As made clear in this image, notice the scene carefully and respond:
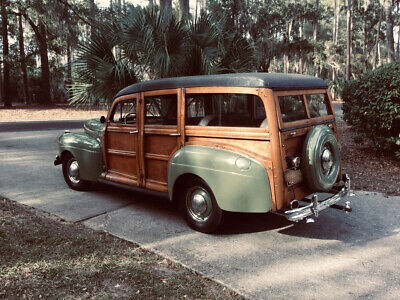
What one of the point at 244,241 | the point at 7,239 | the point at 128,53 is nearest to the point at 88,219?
the point at 7,239

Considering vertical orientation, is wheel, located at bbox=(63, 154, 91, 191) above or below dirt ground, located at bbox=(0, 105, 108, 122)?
below

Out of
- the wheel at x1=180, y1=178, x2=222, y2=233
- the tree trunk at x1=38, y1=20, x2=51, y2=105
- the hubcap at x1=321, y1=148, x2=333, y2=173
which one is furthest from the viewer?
the tree trunk at x1=38, y1=20, x2=51, y2=105

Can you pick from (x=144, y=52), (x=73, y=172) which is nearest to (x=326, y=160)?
(x=73, y=172)

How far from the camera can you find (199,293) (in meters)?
3.16

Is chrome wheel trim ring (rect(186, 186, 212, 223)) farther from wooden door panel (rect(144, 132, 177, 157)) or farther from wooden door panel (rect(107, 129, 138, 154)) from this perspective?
wooden door panel (rect(107, 129, 138, 154))

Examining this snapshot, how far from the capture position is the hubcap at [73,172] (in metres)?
6.29

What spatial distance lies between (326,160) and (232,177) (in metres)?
1.11

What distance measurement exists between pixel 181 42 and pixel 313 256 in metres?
5.96

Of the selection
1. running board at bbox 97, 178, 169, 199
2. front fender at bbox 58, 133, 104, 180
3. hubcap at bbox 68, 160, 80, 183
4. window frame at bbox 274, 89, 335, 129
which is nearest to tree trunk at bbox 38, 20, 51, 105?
hubcap at bbox 68, 160, 80, 183

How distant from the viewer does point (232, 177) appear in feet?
13.1

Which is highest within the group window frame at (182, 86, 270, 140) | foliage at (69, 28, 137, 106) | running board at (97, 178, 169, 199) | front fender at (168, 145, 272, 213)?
foliage at (69, 28, 137, 106)

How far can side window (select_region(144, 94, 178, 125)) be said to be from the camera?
4.80m

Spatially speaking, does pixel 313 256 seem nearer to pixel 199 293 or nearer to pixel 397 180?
pixel 199 293

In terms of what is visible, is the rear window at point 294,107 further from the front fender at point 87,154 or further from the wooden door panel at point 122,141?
the front fender at point 87,154
